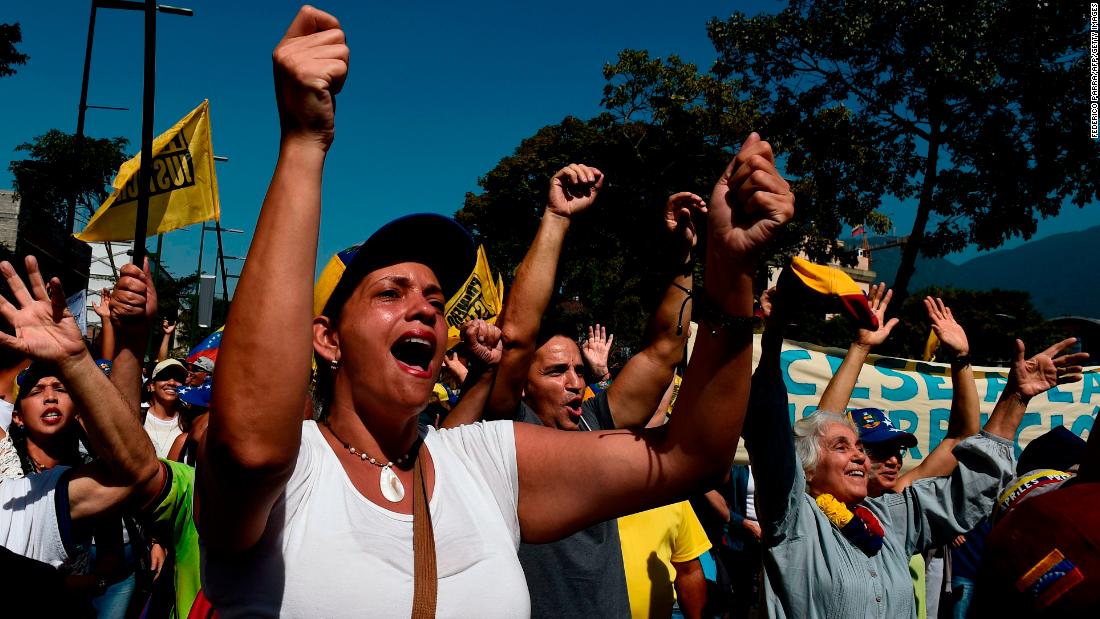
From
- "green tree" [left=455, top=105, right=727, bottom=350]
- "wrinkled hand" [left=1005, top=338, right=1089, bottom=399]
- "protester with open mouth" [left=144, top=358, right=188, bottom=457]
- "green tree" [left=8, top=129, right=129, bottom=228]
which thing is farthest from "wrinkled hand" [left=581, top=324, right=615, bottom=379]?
"green tree" [left=8, top=129, right=129, bottom=228]

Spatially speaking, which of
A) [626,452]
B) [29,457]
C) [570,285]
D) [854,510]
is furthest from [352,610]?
[570,285]

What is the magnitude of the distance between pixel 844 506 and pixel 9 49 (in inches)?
858

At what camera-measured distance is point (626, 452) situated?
1.78 m

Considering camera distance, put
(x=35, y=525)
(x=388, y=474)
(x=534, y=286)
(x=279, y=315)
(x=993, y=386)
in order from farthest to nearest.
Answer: (x=993, y=386)
(x=534, y=286)
(x=35, y=525)
(x=388, y=474)
(x=279, y=315)

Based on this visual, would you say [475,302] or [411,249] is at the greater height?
[411,249]

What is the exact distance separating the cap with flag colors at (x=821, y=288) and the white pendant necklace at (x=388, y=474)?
3.09 ft

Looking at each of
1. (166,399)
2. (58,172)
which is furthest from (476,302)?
(58,172)

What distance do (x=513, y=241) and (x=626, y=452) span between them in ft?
97.4

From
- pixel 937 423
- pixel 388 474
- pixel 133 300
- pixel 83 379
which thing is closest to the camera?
pixel 388 474

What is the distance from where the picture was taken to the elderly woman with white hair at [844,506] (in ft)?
8.55

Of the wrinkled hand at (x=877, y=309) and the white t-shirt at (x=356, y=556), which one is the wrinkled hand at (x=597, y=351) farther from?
the white t-shirt at (x=356, y=556)

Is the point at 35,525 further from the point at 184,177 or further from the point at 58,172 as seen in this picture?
the point at 58,172

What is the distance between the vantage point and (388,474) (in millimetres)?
1745

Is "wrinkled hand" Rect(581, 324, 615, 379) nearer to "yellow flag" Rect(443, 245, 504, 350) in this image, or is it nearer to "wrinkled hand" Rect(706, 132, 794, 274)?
"yellow flag" Rect(443, 245, 504, 350)
